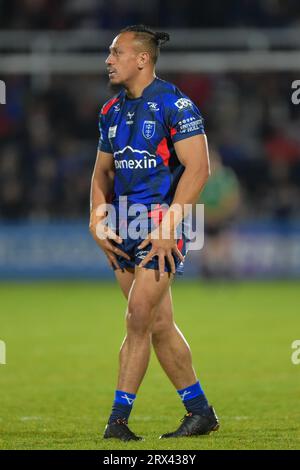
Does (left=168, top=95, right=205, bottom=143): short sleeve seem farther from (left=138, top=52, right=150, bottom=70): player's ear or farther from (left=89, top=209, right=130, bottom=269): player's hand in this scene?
(left=89, top=209, right=130, bottom=269): player's hand

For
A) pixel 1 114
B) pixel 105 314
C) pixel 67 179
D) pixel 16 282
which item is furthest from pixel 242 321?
pixel 1 114

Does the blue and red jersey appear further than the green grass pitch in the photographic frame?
No

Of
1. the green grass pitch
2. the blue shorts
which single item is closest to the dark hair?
the blue shorts

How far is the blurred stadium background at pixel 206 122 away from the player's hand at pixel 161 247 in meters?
10.4

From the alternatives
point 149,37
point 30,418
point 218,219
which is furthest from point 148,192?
point 218,219

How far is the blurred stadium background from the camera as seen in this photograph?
19172 millimetres

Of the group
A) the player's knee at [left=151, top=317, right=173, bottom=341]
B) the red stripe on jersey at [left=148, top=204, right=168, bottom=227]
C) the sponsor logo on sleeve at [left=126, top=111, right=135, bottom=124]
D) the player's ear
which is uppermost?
the player's ear

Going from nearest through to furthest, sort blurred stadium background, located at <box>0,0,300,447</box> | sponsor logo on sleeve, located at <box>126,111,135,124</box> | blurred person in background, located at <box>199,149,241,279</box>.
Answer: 1. sponsor logo on sleeve, located at <box>126,111,135,124</box>
2. blurred person in background, located at <box>199,149,241,279</box>
3. blurred stadium background, located at <box>0,0,300,447</box>

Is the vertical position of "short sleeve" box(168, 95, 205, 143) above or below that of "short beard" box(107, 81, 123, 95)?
below

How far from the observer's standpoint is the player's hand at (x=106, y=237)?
21.1 ft

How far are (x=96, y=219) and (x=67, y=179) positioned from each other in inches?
554

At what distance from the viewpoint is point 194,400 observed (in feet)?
21.4

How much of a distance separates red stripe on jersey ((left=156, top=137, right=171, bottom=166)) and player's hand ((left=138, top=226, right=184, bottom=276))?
1.43 ft

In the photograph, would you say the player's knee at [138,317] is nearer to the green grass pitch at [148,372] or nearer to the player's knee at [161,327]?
the player's knee at [161,327]
